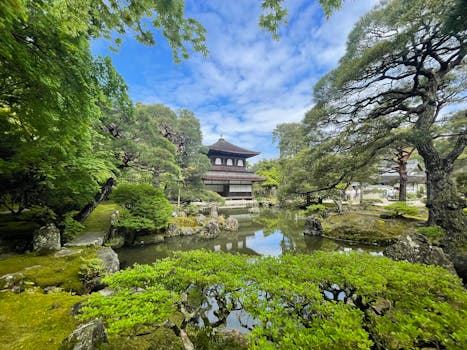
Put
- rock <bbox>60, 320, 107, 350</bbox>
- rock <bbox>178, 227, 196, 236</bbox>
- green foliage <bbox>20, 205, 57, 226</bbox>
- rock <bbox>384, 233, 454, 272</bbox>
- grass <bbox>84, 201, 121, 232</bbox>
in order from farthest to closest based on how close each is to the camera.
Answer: rock <bbox>178, 227, 196, 236</bbox> < grass <bbox>84, 201, 121, 232</bbox> < green foliage <bbox>20, 205, 57, 226</bbox> < rock <bbox>384, 233, 454, 272</bbox> < rock <bbox>60, 320, 107, 350</bbox>

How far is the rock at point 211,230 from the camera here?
28.2ft

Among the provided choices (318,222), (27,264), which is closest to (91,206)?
(27,264)

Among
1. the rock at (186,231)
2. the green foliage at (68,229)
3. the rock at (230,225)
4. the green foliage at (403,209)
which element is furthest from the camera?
the rock at (230,225)

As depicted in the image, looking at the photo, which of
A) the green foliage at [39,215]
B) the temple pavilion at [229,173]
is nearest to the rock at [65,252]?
the green foliage at [39,215]

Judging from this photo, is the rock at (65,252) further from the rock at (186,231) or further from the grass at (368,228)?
the grass at (368,228)

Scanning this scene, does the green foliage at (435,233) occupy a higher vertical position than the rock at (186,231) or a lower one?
higher

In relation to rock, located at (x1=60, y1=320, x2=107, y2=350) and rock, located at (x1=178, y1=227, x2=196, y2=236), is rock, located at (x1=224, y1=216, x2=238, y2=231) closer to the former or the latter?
rock, located at (x1=178, y1=227, x2=196, y2=236)

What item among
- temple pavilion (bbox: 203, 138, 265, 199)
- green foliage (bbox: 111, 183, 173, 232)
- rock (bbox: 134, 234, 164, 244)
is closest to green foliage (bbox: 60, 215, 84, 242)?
green foliage (bbox: 111, 183, 173, 232)

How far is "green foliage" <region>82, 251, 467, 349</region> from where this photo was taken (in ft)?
4.06

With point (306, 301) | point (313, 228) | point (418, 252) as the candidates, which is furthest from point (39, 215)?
point (313, 228)

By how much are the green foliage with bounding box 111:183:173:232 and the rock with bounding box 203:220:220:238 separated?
2.20 metres

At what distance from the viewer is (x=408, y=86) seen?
6.46 m

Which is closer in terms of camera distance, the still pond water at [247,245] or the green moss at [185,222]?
the still pond water at [247,245]

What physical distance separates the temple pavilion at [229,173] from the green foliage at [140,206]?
12883 mm
